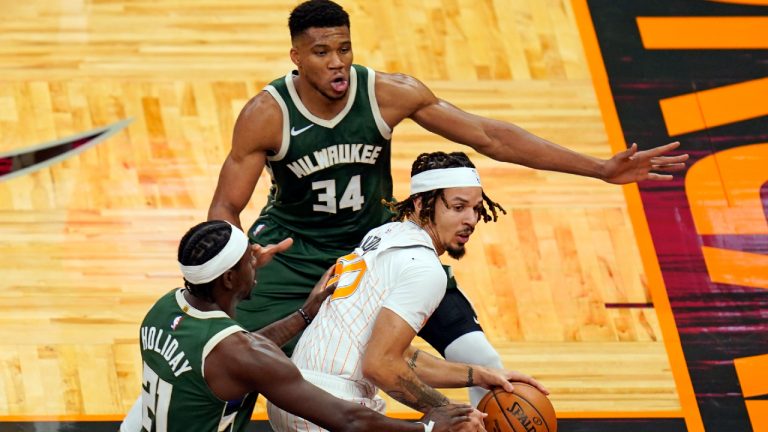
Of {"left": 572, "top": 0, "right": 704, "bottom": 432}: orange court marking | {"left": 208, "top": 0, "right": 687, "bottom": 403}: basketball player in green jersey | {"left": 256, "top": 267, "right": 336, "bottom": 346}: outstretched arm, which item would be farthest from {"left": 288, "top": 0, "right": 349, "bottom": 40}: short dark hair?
{"left": 572, "top": 0, "right": 704, "bottom": 432}: orange court marking

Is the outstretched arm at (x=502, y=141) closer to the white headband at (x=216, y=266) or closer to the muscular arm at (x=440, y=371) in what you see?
the muscular arm at (x=440, y=371)

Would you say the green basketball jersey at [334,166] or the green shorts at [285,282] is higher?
the green basketball jersey at [334,166]

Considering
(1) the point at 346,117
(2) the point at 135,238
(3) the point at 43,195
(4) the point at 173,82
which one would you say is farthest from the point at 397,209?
(4) the point at 173,82

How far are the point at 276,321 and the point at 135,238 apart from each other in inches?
108

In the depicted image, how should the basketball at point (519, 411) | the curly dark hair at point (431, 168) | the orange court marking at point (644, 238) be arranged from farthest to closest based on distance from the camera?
the orange court marking at point (644, 238) → the curly dark hair at point (431, 168) → the basketball at point (519, 411)

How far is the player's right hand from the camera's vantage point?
5258 mm

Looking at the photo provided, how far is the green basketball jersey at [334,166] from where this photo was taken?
20.4 ft

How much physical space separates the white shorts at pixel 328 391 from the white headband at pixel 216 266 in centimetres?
64

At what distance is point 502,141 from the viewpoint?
6.54 m

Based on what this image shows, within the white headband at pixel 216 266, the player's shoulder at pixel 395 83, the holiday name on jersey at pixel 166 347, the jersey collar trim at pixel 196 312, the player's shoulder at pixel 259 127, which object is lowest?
the holiday name on jersey at pixel 166 347

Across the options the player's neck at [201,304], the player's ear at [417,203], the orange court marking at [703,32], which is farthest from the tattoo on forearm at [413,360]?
the orange court marking at [703,32]

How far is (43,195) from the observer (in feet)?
29.4

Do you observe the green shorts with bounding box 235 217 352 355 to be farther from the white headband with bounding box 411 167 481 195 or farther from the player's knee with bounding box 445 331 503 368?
the white headband with bounding box 411 167 481 195

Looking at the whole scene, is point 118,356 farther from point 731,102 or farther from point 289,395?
point 731,102
